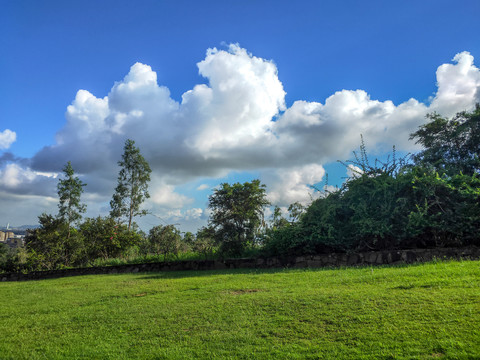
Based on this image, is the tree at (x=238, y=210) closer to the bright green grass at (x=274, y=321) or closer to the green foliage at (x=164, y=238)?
the green foliage at (x=164, y=238)

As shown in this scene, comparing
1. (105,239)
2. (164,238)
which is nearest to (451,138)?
(164,238)

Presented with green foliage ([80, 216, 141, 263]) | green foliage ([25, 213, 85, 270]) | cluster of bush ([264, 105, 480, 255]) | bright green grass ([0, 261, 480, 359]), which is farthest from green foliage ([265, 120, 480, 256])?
green foliage ([25, 213, 85, 270])

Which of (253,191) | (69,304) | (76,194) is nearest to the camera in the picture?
(69,304)

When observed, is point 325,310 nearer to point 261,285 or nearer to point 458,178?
point 261,285

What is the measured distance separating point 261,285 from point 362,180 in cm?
617

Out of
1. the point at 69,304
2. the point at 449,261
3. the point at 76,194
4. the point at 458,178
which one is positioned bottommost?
the point at 69,304

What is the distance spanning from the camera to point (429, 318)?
4.02 metres

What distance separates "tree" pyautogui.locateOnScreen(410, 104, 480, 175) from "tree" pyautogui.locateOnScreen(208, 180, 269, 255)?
792 cm

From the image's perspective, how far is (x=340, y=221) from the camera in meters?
11.0

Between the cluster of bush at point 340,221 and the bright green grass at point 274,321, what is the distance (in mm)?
2858

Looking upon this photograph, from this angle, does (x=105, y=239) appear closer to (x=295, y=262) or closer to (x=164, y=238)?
(x=164, y=238)

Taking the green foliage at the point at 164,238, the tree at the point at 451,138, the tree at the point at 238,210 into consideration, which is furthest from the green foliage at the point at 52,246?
the tree at the point at 451,138

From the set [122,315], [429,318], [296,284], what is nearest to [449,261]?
[296,284]

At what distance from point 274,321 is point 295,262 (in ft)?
19.7
